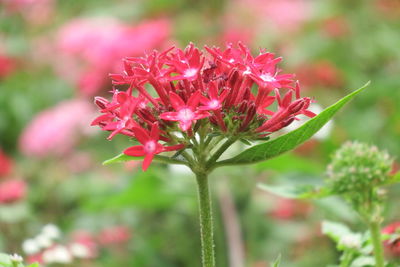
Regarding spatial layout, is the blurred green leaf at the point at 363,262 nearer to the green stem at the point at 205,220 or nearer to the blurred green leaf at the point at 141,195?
the green stem at the point at 205,220

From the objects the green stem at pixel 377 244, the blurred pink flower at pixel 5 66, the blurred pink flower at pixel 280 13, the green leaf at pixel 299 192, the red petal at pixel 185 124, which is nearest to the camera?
the red petal at pixel 185 124

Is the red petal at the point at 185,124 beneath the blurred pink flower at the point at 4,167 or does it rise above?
beneath

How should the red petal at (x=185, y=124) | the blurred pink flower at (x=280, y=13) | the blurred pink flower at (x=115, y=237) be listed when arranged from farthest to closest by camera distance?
the blurred pink flower at (x=280, y=13) < the blurred pink flower at (x=115, y=237) < the red petal at (x=185, y=124)

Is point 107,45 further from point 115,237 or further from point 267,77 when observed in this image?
point 267,77

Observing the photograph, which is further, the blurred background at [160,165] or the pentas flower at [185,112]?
the blurred background at [160,165]

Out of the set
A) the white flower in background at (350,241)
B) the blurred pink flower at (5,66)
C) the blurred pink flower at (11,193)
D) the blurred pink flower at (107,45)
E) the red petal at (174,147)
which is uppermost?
the blurred pink flower at (5,66)

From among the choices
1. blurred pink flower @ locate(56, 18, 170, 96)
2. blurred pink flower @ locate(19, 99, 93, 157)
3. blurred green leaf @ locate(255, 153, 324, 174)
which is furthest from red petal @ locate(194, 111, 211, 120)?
blurred pink flower @ locate(19, 99, 93, 157)

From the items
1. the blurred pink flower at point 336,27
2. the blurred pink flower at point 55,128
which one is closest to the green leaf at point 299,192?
the blurred pink flower at point 55,128

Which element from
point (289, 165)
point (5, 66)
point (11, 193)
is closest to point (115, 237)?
point (11, 193)
